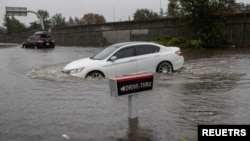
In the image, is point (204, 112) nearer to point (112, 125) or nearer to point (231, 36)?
point (112, 125)

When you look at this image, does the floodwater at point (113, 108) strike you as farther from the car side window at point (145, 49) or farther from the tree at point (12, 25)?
the tree at point (12, 25)

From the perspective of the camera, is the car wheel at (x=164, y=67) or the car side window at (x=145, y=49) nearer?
the car side window at (x=145, y=49)

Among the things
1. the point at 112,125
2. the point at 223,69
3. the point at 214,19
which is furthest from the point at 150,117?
the point at 214,19

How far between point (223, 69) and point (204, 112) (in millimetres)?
8290

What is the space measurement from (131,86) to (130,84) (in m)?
0.05

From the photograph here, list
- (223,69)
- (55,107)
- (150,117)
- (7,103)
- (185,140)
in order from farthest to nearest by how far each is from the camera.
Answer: (223,69) → (7,103) → (55,107) → (150,117) → (185,140)

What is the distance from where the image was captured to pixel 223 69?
1645cm

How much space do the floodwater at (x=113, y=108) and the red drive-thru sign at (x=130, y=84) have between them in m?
0.68

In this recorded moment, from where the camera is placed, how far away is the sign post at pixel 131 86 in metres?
7.41

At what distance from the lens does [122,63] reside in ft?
46.7

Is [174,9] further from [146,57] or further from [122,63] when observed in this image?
[122,63]

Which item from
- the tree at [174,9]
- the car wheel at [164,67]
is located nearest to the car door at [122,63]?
the car wheel at [164,67]

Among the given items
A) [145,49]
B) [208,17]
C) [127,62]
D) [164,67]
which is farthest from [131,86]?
[208,17]

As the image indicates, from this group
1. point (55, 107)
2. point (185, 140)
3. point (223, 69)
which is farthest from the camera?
→ point (223, 69)
